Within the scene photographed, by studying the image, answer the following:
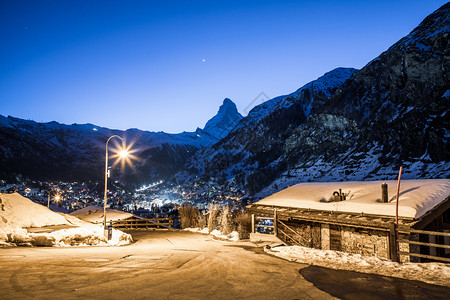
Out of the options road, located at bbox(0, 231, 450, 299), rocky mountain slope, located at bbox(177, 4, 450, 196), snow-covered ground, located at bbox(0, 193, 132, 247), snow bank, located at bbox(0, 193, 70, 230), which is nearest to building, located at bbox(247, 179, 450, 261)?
road, located at bbox(0, 231, 450, 299)

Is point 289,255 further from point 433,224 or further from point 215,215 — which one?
point 215,215

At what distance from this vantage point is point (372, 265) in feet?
37.9

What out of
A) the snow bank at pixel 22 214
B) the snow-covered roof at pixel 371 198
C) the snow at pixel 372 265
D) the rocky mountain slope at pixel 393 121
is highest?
the rocky mountain slope at pixel 393 121

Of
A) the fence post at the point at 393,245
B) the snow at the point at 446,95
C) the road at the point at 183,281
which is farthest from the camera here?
the snow at the point at 446,95

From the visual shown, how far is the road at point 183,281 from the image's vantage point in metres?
7.71

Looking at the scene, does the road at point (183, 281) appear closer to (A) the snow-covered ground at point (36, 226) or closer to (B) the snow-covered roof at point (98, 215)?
(A) the snow-covered ground at point (36, 226)

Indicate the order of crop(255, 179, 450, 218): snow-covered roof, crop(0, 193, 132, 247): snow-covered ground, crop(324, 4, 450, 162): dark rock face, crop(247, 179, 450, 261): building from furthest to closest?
1. crop(324, 4, 450, 162): dark rock face
2. crop(0, 193, 132, 247): snow-covered ground
3. crop(255, 179, 450, 218): snow-covered roof
4. crop(247, 179, 450, 261): building

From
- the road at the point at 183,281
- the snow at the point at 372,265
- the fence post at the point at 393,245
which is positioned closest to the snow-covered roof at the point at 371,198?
the fence post at the point at 393,245

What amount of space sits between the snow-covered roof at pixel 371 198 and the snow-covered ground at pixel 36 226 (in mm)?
12473

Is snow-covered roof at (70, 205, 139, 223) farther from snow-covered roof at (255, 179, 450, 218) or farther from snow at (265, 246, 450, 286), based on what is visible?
snow at (265, 246, 450, 286)

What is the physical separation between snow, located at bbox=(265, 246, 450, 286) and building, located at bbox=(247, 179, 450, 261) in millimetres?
1097

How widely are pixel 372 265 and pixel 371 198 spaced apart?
703 cm

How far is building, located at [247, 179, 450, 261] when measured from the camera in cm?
1430

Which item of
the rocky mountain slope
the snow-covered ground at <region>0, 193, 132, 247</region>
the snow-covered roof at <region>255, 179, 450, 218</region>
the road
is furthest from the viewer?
the rocky mountain slope
